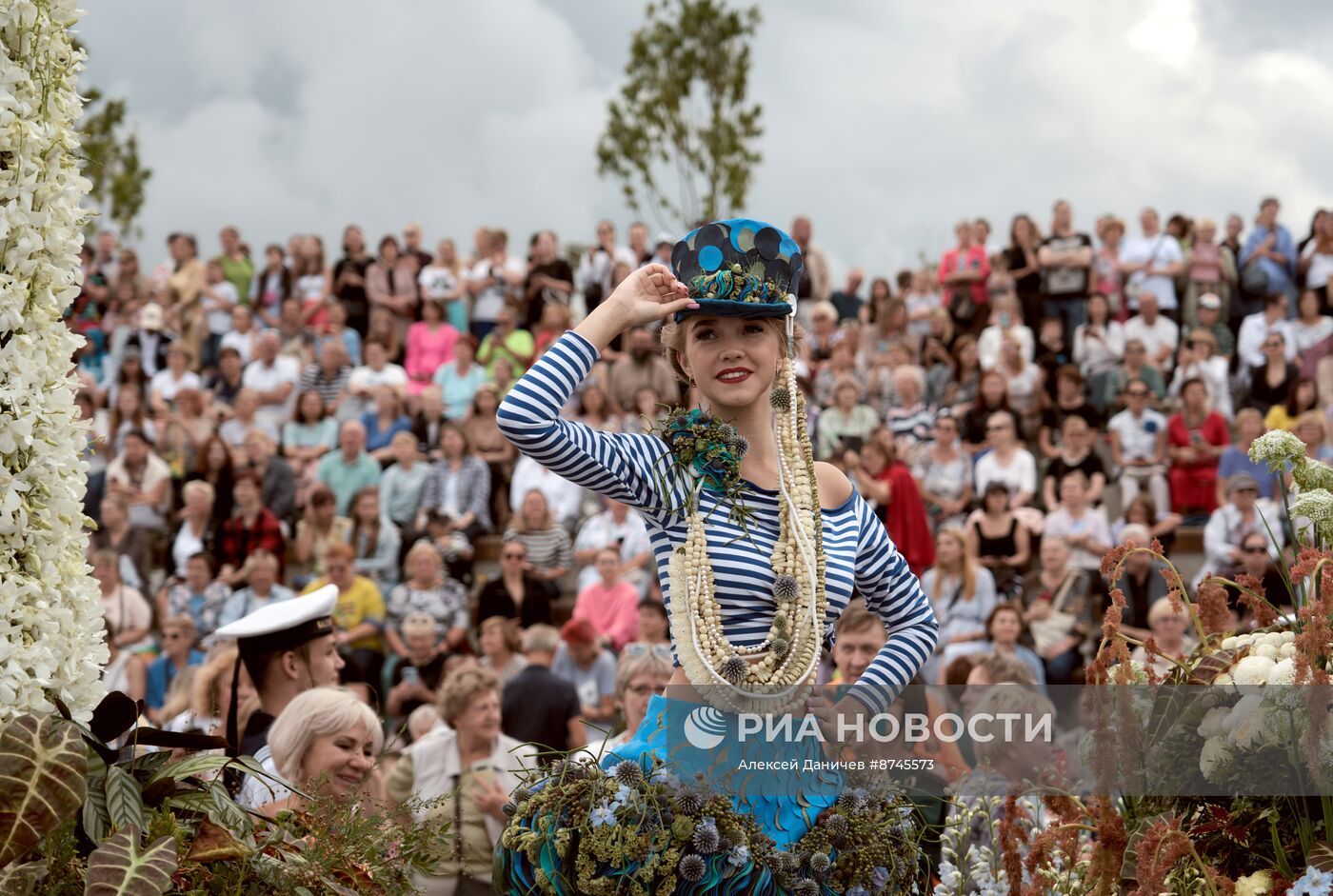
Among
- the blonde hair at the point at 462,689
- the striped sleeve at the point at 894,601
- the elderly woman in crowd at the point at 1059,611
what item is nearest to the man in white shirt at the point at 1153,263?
the elderly woman in crowd at the point at 1059,611

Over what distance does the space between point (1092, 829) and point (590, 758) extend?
3.78 ft

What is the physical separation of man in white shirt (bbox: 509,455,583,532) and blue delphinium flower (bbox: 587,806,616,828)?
1019 cm

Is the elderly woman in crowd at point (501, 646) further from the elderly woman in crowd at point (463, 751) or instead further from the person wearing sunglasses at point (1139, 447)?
the person wearing sunglasses at point (1139, 447)

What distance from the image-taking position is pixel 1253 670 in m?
3.36

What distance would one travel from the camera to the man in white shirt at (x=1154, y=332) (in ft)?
51.2

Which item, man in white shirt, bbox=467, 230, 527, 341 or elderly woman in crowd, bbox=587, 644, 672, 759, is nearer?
elderly woman in crowd, bbox=587, 644, 672, 759

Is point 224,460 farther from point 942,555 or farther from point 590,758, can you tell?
point 590,758

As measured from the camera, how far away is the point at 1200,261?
53.6ft

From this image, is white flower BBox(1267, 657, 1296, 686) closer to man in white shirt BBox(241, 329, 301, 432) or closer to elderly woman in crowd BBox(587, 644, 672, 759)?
elderly woman in crowd BBox(587, 644, 672, 759)

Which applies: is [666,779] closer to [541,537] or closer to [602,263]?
[541,537]

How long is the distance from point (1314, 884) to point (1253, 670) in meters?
0.46

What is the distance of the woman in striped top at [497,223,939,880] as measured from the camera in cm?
371

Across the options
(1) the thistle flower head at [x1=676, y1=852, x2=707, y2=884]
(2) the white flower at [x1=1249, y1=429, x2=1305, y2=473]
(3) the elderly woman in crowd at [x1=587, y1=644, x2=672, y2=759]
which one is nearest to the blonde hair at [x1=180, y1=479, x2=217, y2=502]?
(3) the elderly woman in crowd at [x1=587, y1=644, x2=672, y2=759]

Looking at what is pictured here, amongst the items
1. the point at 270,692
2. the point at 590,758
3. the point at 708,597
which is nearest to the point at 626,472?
the point at 708,597
